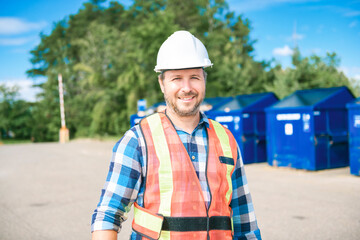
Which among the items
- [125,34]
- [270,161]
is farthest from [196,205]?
[125,34]

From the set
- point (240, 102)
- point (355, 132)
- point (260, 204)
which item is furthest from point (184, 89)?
point (240, 102)

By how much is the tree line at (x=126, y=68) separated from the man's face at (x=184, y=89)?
19.2 metres

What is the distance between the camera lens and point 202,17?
34906mm

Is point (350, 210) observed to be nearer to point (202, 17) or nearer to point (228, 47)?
point (228, 47)

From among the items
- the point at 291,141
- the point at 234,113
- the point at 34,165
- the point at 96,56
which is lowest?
the point at 34,165

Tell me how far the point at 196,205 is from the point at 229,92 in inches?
1024

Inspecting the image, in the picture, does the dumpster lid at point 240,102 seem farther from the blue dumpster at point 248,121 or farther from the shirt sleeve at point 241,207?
the shirt sleeve at point 241,207

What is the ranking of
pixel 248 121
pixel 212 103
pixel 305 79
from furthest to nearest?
pixel 305 79
pixel 212 103
pixel 248 121

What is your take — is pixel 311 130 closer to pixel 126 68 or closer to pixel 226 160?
pixel 226 160

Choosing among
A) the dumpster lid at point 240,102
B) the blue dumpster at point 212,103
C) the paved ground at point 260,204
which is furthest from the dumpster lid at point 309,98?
the blue dumpster at point 212,103

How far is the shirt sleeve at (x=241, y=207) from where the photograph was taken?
73.2 inches

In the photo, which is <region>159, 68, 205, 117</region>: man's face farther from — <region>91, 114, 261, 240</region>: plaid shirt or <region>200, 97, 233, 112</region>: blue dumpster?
<region>200, 97, 233, 112</region>: blue dumpster

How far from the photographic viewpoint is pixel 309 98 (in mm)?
9781

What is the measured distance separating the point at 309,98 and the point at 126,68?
69.9ft
